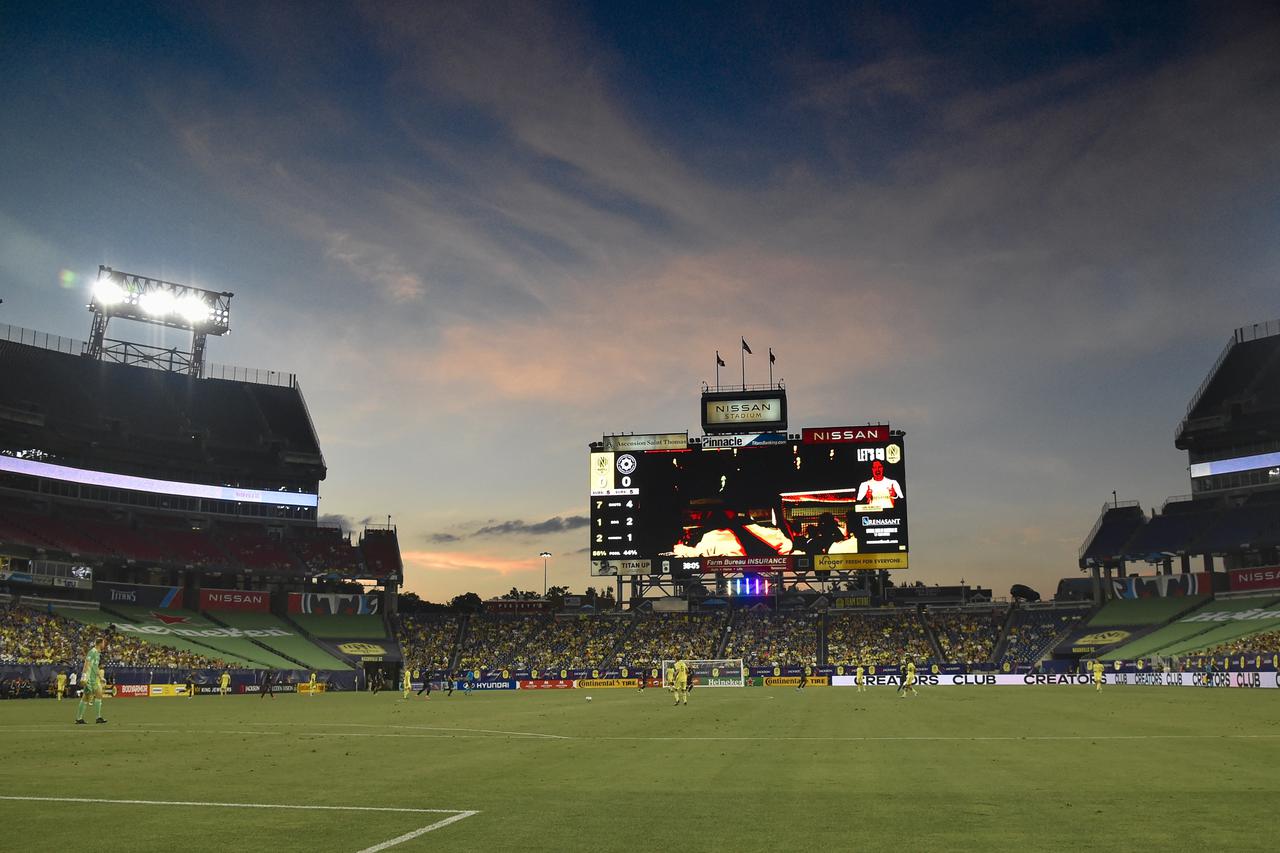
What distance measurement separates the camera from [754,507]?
8094 cm

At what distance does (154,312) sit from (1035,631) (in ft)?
284

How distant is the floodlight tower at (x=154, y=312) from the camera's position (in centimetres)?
9344

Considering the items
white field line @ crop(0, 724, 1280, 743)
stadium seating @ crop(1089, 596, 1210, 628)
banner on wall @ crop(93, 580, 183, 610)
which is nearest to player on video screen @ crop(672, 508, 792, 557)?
stadium seating @ crop(1089, 596, 1210, 628)

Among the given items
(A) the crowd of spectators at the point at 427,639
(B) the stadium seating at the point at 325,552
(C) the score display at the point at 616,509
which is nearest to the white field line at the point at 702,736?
(C) the score display at the point at 616,509

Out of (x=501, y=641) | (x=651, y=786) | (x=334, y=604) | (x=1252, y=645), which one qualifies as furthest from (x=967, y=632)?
(x=651, y=786)

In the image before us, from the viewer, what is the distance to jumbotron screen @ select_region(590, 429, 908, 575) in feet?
258

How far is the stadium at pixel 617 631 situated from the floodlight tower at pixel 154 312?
304 millimetres

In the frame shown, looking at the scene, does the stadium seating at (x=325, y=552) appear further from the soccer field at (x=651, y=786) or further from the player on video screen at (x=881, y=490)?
the soccer field at (x=651, y=786)

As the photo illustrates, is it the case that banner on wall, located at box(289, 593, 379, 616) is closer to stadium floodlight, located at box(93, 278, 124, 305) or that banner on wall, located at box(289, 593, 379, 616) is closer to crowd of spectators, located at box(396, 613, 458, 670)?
crowd of spectators, located at box(396, 613, 458, 670)

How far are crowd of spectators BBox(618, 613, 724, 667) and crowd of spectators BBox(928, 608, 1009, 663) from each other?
19972 mm

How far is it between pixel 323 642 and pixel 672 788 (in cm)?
7919

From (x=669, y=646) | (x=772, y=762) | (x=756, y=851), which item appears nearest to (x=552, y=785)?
(x=772, y=762)

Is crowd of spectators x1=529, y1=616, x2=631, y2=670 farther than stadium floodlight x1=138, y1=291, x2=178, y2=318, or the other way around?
stadium floodlight x1=138, y1=291, x2=178, y2=318

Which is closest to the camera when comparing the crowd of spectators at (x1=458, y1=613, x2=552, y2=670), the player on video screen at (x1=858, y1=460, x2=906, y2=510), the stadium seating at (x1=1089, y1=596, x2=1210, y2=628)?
the player on video screen at (x1=858, y1=460, x2=906, y2=510)
